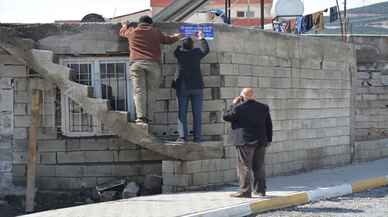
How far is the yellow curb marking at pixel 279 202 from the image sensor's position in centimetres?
992

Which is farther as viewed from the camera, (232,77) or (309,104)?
(309,104)

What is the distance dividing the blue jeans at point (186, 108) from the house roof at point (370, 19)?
17.5 meters

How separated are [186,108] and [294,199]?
93.4 inches

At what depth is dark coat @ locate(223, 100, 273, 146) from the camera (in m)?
10.3

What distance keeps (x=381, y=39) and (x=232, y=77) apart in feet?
25.8

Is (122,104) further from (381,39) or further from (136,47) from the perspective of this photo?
(381,39)

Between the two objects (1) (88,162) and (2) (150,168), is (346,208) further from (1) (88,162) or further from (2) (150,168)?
(1) (88,162)

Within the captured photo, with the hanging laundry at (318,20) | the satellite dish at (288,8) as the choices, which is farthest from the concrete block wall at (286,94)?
the satellite dish at (288,8)

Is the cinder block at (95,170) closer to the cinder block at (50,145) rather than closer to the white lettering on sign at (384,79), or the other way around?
the cinder block at (50,145)

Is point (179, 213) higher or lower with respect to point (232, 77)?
lower

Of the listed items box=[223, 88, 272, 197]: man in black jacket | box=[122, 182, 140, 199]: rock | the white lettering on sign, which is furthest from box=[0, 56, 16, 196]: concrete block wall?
the white lettering on sign

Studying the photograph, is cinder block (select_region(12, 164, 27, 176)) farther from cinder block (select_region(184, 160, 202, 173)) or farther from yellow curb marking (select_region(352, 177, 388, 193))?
yellow curb marking (select_region(352, 177, 388, 193))

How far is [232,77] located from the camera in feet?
40.7

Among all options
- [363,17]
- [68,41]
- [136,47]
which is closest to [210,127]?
[136,47]
